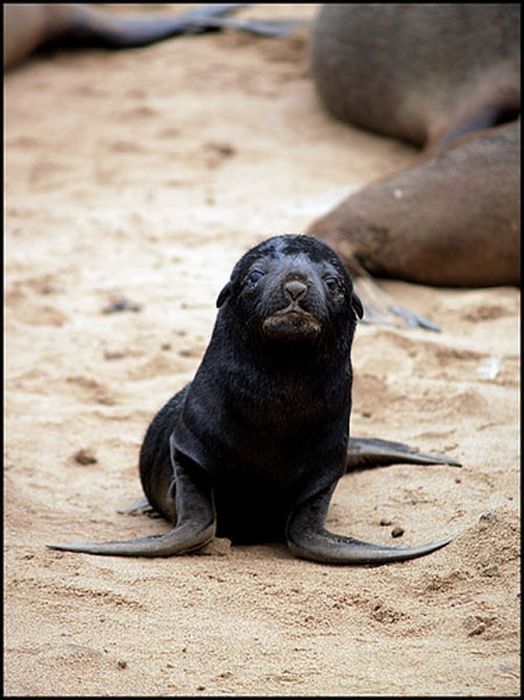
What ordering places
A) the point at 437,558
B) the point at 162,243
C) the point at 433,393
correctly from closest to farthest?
1. the point at 437,558
2. the point at 433,393
3. the point at 162,243

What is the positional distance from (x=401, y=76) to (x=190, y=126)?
1293mm

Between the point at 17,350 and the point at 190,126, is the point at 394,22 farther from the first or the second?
the point at 17,350

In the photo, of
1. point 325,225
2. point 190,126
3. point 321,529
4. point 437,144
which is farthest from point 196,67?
point 321,529

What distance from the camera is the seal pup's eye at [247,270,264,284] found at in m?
3.15

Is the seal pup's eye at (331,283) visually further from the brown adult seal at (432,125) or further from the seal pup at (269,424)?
the brown adult seal at (432,125)

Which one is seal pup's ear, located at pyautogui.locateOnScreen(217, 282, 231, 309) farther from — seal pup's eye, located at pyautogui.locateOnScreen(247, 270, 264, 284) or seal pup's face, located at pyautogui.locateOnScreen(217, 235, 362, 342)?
seal pup's eye, located at pyautogui.locateOnScreen(247, 270, 264, 284)

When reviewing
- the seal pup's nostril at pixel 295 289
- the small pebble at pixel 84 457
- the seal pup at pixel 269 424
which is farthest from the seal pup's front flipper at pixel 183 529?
the small pebble at pixel 84 457

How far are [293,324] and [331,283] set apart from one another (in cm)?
24

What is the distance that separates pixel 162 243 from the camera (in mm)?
6285

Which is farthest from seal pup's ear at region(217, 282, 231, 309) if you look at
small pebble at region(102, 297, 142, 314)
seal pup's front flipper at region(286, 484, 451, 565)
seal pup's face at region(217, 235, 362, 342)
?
small pebble at region(102, 297, 142, 314)

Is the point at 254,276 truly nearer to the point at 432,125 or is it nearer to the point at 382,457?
the point at 382,457

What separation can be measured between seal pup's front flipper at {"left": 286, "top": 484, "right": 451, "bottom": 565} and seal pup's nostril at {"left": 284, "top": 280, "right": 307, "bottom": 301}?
540 mm

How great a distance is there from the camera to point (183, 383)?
472cm

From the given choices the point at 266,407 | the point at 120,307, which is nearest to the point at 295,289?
the point at 266,407
